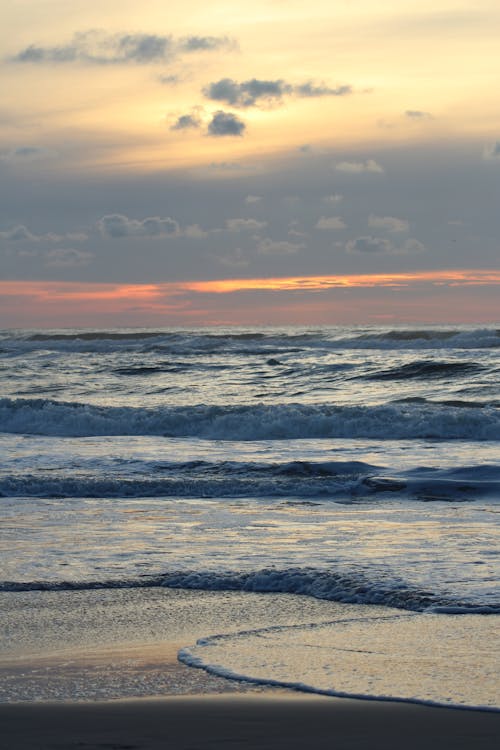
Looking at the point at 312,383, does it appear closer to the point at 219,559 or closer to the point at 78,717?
the point at 219,559

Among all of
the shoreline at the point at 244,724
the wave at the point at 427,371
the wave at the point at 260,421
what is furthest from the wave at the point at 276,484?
the wave at the point at 427,371

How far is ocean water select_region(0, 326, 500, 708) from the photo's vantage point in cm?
528

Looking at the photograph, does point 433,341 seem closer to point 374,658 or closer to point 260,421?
point 260,421

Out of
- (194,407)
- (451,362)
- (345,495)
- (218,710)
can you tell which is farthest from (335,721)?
(451,362)

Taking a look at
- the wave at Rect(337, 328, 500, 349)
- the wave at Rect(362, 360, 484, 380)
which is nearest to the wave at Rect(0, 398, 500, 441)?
the wave at Rect(362, 360, 484, 380)

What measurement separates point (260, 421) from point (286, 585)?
12.1 meters

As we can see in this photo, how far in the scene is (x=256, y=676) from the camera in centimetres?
481

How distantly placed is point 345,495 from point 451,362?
72.6 feet

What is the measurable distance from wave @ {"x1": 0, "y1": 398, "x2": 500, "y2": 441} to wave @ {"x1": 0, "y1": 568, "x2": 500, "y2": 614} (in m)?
10.5

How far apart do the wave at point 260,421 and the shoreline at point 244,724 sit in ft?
43.1

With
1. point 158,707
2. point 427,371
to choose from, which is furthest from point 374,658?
point 427,371

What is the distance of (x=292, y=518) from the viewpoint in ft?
32.2

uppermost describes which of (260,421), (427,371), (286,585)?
(427,371)

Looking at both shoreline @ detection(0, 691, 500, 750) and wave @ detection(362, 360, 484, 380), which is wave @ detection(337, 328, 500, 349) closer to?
wave @ detection(362, 360, 484, 380)
